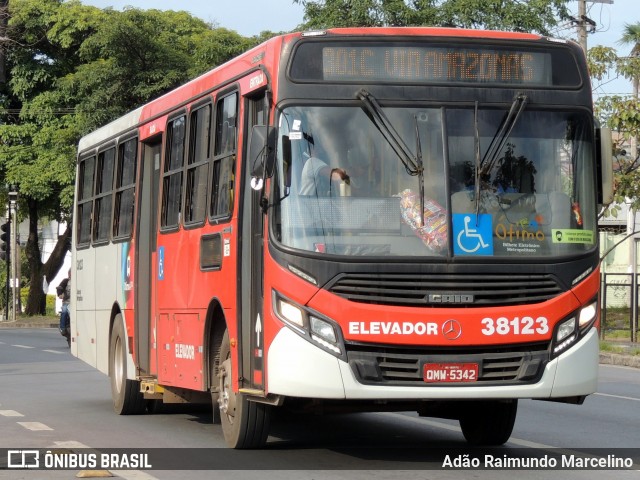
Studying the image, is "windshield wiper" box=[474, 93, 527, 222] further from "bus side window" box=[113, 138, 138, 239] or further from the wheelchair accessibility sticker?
"bus side window" box=[113, 138, 138, 239]

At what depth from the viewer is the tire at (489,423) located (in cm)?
1133

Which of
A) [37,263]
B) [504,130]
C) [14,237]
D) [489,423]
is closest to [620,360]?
[489,423]

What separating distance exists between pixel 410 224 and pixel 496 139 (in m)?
0.91

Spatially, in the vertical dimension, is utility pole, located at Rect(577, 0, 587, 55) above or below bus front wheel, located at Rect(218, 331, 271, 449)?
above

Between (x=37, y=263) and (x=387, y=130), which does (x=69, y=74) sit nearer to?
(x=37, y=263)

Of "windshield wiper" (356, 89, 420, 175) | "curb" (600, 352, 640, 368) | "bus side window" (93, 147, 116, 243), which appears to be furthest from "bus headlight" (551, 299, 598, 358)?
"curb" (600, 352, 640, 368)

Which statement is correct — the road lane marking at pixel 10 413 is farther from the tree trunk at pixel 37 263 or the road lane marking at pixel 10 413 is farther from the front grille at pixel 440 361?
the tree trunk at pixel 37 263

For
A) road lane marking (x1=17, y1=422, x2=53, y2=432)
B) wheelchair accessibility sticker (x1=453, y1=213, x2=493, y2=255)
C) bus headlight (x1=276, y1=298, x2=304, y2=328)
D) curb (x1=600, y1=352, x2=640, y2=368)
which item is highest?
wheelchair accessibility sticker (x1=453, y1=213, x2=493, y2=255)

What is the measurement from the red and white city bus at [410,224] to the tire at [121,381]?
3863 millimetres

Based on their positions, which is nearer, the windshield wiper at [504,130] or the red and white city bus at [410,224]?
the red and white city bus at [410,224]

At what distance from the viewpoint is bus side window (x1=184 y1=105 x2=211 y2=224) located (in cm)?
1189

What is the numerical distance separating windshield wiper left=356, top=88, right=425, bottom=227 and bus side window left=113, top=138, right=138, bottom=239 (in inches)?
203

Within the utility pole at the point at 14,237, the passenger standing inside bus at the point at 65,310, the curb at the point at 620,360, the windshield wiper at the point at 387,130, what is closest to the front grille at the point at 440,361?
the windshield wiper at the point at 387,130

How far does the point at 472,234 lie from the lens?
987 cm
